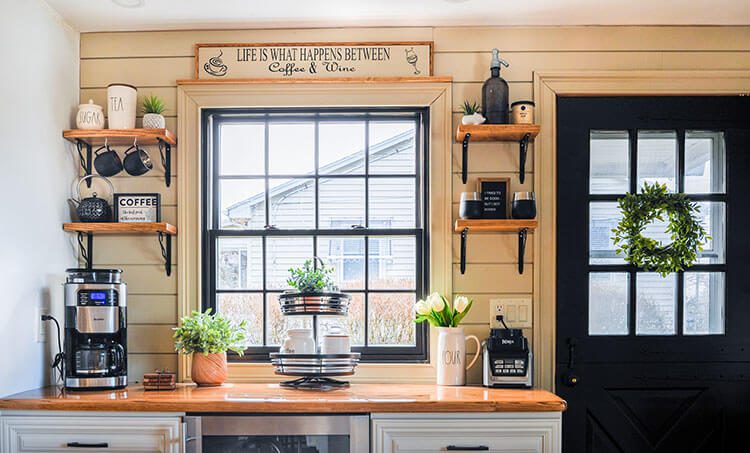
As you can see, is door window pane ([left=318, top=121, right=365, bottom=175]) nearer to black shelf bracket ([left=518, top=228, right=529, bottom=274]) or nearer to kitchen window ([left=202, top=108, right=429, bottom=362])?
kitchen window ([left=202, top=108, right=429, bottom=362])

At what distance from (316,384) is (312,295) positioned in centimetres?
38

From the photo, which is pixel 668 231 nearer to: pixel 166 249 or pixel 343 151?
pixel 343 151

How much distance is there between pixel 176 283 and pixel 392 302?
1.01m

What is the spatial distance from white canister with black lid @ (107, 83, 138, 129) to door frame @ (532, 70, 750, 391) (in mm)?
1858

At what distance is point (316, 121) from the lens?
348 centimetres

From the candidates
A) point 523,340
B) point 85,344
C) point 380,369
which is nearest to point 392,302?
point 380,369

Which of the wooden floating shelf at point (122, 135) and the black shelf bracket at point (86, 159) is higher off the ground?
the wooden floating shelf at point (122, 135)

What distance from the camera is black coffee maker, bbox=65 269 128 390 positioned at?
302cm

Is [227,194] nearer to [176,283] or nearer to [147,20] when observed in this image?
[176,283]

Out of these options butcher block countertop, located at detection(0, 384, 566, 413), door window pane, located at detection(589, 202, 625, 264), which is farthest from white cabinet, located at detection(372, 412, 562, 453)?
door window pane, located at detection(589, 202, 625, 264)

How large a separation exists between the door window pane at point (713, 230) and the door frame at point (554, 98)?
52 cm

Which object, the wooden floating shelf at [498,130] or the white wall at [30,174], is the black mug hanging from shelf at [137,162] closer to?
the white wall at [30,174]

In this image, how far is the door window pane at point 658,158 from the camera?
3.35 metres

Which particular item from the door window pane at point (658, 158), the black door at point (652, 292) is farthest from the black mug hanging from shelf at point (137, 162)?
the door window pane at point (658, 158)
